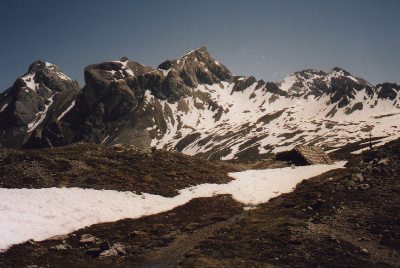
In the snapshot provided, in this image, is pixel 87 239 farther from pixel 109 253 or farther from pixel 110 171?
pixel 110 171

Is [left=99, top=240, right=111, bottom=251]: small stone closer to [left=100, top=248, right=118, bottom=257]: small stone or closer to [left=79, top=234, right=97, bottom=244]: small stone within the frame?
[left=100, top=248, right=118, bottom=257]: small stone

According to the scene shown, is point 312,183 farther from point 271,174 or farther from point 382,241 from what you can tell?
point 382,241

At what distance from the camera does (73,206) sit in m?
31.2

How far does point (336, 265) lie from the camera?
67.6 ft

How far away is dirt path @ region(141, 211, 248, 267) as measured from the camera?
21938 millimetres

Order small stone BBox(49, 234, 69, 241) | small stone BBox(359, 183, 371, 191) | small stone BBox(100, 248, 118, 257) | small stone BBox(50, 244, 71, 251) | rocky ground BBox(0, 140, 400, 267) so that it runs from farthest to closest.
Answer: small stone BBox(359, 183, 371, 191) → small stone BBox(49, 234, 69, 241) → small stone BBox(50, 244, 71, 251) → small stone BBox(100, 248, 118, 257) → rocky ground BBox(0, 140, 400, 267)

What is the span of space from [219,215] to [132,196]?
875 cm

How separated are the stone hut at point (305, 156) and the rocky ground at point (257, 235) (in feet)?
92.5

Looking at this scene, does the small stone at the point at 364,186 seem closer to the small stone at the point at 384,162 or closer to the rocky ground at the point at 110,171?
the small stone at the point at 384,162

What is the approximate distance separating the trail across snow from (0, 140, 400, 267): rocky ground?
1.22m

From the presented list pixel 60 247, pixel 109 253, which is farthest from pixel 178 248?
pixel 60 247

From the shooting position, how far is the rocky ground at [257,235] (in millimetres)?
21703

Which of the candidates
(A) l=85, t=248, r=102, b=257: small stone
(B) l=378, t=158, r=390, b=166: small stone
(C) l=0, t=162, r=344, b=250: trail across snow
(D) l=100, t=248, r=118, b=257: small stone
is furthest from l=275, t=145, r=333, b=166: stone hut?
(A) l=85, t=248, r=102, b=257: small stone

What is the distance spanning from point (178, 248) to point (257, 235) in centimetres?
587
